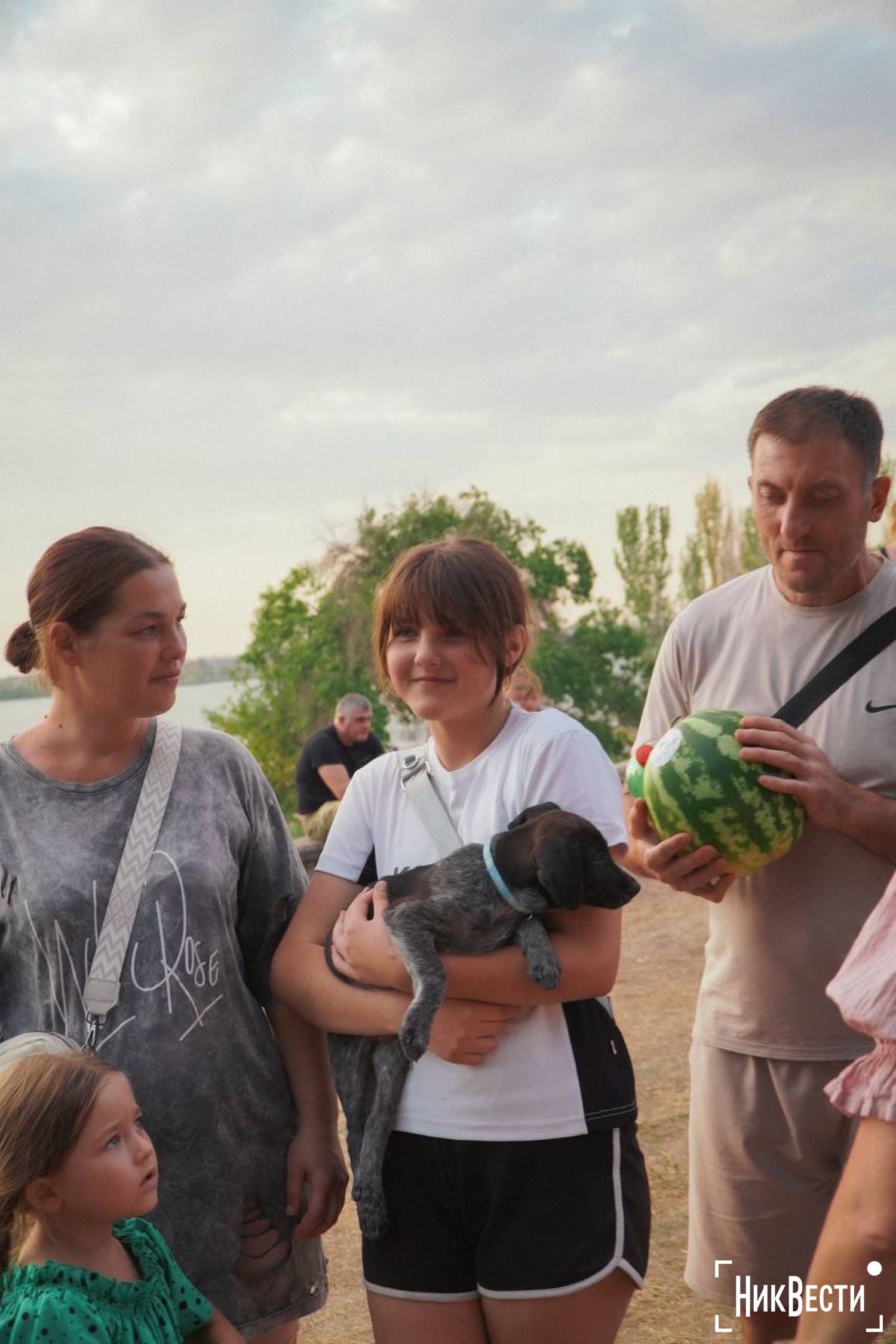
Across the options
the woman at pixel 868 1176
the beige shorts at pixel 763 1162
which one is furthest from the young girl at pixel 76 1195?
the beige shorts at pixel 763 1162

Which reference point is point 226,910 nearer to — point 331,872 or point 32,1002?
point 331,872

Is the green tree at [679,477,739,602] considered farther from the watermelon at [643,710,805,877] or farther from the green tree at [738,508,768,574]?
the watermelon at [643,710,805,877]

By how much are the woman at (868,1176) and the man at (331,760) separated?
11839 millimetres

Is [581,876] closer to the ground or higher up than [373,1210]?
higher up

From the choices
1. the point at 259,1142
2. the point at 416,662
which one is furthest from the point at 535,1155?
the point at 416,662

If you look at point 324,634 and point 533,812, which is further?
point 324,634

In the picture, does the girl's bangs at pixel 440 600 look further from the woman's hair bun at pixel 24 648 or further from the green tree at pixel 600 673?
the green tree at pixel 600 673

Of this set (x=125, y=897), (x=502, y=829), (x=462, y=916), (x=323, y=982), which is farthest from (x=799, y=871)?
(x=125, y=897)

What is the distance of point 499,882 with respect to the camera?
2.94 m

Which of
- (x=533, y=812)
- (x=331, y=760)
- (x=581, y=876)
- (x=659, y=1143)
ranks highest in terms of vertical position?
(x=533, y=812)

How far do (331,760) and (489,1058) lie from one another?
11.2 metres

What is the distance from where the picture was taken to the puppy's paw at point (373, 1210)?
117 inches

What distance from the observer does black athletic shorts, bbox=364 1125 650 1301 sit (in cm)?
285

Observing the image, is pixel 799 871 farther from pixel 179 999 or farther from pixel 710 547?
pixel 710 547
